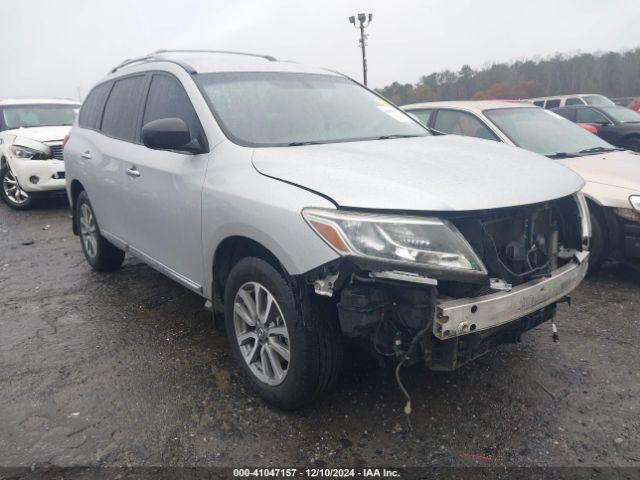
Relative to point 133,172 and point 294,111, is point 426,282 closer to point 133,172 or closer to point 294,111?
Result: point 294,111

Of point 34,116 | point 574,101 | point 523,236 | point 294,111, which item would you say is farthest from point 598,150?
point 574,101

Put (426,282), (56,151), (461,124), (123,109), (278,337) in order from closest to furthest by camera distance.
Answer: (426,282) → (278,337) → (123,109) → (461,124) → (56,151)

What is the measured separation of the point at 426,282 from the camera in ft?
6.90

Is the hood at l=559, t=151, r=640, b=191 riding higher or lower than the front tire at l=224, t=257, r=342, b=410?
higher

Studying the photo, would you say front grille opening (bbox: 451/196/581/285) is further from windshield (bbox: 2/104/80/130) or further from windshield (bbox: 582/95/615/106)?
windshield (bbox: 582/95/615/106)

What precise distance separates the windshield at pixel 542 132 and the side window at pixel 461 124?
0.43 feet

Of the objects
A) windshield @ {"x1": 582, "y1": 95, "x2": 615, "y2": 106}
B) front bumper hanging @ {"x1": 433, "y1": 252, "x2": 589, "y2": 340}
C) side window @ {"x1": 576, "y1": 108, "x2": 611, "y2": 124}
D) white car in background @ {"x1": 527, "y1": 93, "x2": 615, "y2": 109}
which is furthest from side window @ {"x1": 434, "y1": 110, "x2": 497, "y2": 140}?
windshield @ {"x1": 582, "y1": 95, "x2": 615, "y2": 106}

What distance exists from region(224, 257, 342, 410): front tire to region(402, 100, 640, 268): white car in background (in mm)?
1990

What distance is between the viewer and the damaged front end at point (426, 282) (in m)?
2.14

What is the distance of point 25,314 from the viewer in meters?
4.26

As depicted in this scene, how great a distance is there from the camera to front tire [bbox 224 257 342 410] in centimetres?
243

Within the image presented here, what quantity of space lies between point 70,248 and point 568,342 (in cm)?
555

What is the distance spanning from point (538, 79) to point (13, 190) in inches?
2055

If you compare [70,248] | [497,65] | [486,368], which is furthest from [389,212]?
[497,65]
